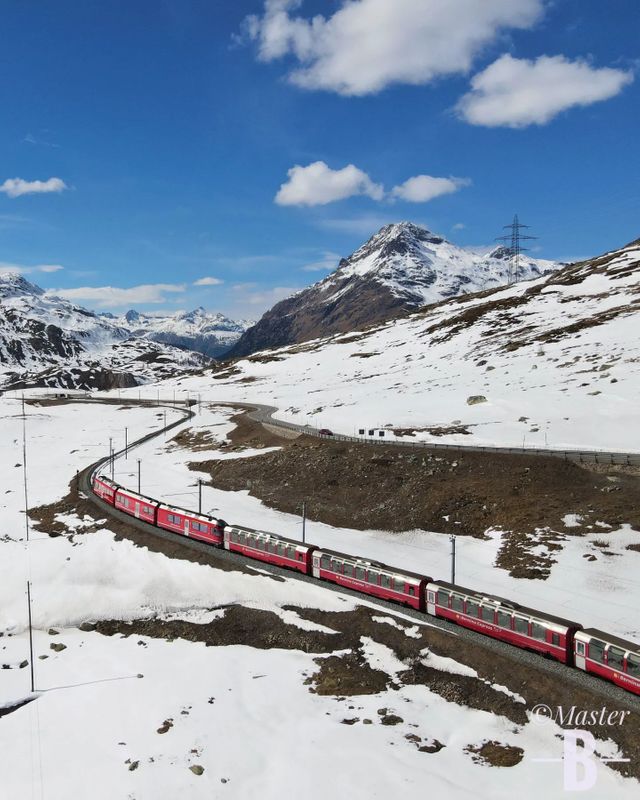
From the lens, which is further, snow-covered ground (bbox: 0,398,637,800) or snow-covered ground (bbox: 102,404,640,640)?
snow-covered ground (bbox: 102,404,640,640)

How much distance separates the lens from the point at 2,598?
44.2 meters

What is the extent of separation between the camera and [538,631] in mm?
29359

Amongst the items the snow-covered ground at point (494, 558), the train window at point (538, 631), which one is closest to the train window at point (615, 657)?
the train window at point (538, 631)

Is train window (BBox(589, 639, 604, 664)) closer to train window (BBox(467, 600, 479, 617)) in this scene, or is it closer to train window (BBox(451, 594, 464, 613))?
train window (BBox(467, 600, 479, 617))

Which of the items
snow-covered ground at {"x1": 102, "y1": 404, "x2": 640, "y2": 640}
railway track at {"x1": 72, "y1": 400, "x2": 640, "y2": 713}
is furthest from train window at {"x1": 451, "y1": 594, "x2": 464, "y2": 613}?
snow-covered ground at {"x1": 102, "y1": 404, "x2": 640, "y2": 640}

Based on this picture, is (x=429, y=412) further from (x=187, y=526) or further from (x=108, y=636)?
(x=108, y=636)

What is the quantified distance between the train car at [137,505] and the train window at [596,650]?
40.6m

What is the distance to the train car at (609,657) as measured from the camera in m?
25.5

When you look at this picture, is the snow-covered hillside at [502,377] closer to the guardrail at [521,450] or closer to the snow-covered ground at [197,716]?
the guardrail at [521,450]

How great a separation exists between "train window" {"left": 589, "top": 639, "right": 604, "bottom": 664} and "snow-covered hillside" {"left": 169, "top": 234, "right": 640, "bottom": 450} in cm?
3639

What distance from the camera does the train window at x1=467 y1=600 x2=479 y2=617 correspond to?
32250mm

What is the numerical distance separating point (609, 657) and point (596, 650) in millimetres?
676

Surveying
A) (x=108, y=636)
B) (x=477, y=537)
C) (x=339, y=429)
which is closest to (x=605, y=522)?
(x=477, y=537)
